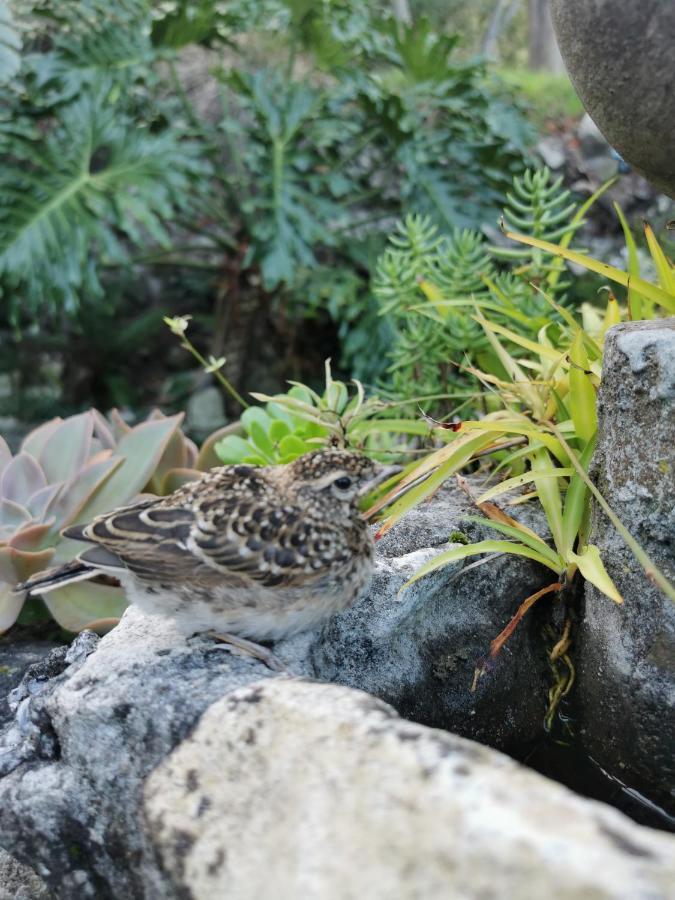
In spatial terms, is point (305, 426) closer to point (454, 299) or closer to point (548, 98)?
point (454, 299)

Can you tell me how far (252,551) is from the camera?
239cm

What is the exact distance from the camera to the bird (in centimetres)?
240

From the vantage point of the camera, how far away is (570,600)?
2865mm

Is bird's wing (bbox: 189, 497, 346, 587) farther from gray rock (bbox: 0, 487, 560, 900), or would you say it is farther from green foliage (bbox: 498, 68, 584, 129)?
green foliage (bbox: 498, 68, 584, 129)

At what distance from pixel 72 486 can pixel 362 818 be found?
238 centimetres

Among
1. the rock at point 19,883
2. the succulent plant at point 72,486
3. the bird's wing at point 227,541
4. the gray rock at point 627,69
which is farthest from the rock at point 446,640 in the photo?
the gray rock at point 627,69

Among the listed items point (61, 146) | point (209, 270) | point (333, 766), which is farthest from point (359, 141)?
point (333, 766)

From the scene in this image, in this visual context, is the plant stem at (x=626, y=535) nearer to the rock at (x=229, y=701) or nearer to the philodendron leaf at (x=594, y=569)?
the philodendron leaf at (x=594, y=569)

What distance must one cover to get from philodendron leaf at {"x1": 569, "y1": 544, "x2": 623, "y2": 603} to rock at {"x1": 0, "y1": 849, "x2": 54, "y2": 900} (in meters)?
1.59

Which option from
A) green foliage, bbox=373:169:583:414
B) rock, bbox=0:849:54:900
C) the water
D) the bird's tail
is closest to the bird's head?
the bird's tail

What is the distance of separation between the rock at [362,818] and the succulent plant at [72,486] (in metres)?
1.43

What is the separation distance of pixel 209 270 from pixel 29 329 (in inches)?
65.3

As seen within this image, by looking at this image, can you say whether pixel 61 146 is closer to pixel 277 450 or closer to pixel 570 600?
pixel 277 450

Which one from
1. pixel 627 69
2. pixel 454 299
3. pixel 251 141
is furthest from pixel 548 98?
pixel 627 69
